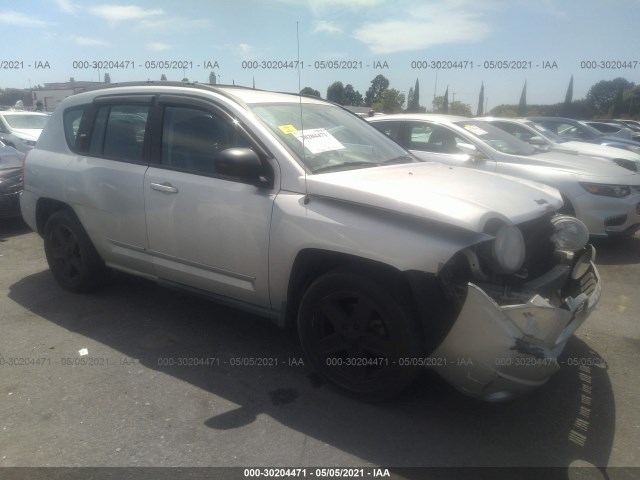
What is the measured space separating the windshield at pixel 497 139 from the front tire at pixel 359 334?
4.45 meters

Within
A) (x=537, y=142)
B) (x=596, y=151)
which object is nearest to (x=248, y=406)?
(x=537, y=142)

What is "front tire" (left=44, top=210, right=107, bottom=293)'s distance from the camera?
4430mm

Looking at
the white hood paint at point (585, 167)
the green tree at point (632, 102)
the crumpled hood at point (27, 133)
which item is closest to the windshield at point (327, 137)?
the white hood paint at point (585, 167)

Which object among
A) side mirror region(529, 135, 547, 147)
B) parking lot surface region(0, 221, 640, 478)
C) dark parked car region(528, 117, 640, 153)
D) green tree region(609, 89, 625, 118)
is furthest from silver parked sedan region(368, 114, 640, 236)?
green tree region(609, 89, 625, 118)

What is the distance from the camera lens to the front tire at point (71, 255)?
4.43m

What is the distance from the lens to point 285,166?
3.18 m

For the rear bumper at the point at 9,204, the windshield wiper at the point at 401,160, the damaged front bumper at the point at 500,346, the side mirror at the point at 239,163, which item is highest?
the side mirror at the point at 239,163

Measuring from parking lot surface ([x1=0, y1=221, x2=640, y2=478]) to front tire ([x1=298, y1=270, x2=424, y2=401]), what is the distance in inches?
6.9

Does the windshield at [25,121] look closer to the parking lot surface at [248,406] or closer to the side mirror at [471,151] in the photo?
the parking lot surface at [248,406]

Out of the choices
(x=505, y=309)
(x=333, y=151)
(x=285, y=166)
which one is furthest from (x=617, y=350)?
(x=285, y=166)

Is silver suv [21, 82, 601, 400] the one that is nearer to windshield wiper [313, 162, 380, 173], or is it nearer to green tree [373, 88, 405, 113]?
windshield wiper [313, 162, 380, 173]

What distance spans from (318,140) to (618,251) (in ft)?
15.2

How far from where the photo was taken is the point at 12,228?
7.50 metres

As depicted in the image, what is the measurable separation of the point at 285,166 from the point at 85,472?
6.36 feet
